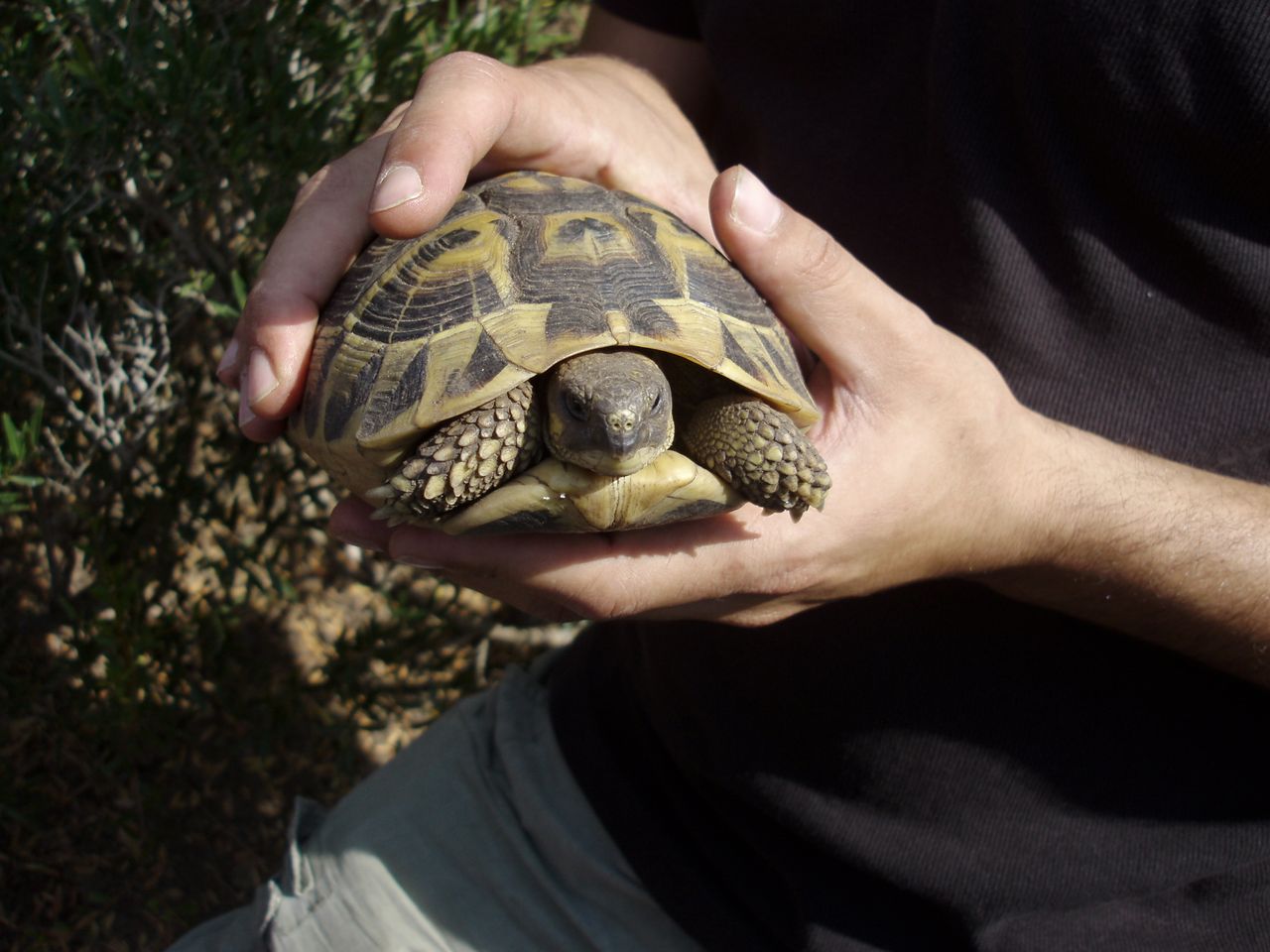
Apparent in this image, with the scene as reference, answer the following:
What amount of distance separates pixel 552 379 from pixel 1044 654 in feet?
3.41

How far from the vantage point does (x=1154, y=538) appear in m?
1.74

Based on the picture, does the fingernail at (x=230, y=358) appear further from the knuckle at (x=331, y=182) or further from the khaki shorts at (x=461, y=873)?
the khaki shorts at (x=461, y=873)

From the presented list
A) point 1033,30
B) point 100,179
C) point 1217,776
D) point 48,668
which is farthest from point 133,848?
point 1033,30

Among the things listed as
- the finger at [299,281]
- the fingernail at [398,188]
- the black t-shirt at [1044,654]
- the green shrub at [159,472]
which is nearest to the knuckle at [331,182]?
the finger at [299,281]

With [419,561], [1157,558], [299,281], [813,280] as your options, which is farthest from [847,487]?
[299,281]

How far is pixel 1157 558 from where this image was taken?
1.74m

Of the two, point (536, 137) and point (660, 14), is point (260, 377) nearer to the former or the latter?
point (536, 137)

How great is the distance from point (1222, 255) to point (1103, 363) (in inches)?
10.3

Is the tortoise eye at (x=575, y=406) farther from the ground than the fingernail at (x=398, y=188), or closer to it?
closer to it

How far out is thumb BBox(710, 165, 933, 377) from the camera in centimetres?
152

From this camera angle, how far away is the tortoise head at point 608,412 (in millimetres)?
1415

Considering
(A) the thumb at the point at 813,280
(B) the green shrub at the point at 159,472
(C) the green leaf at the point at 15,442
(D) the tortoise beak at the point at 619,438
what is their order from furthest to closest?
(B) the green shrub at the point at 159,472 < (C) the green leaf at the point at 15,442 < (A) the thumb at the point at 813,280 < (D) the tortoise beak at the point at 619,438

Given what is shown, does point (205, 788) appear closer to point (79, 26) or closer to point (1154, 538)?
point (79, 26)

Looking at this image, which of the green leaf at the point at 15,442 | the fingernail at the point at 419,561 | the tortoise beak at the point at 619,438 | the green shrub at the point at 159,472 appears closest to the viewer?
the tortoise beak at the point at 619,438
